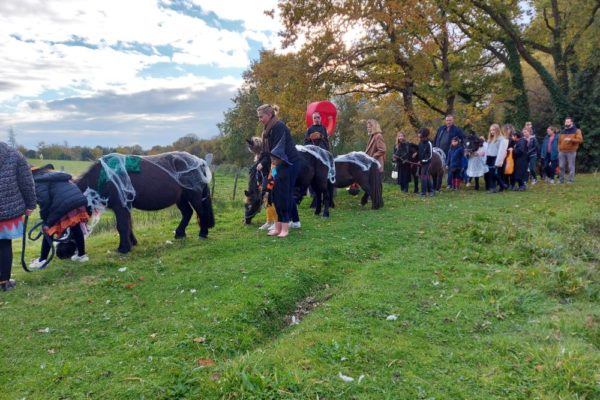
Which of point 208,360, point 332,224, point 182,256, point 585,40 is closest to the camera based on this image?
point 208,360

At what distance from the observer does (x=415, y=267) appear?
5965 millimetres

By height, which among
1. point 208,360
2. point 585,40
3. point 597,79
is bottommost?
point 208,360

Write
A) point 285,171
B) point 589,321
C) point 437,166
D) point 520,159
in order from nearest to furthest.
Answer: point 589,321 < point 285,171 < point 520,159 < point 437,166

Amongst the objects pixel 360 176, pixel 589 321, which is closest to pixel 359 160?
pixel 360 176

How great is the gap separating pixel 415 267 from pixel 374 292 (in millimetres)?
1203

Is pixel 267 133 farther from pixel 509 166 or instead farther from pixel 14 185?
pixel 509 166

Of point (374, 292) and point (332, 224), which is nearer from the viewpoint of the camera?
point (374, 292)

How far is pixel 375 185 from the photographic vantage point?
35.6 feet

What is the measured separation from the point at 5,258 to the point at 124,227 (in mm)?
1859

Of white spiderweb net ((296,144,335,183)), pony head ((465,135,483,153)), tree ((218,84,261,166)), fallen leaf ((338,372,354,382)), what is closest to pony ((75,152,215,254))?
white spiderweb net ((296,144,335,183))

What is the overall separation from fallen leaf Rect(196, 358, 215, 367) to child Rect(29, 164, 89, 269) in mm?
3904

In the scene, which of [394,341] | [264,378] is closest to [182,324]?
[264,378]

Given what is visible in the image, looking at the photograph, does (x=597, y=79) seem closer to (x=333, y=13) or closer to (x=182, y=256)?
(x=333, y=13)

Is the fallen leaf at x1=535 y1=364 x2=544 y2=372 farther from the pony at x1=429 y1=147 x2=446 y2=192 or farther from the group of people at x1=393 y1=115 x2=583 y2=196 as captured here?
the pony at x1=429 y1=147 x2=446 y2=192
